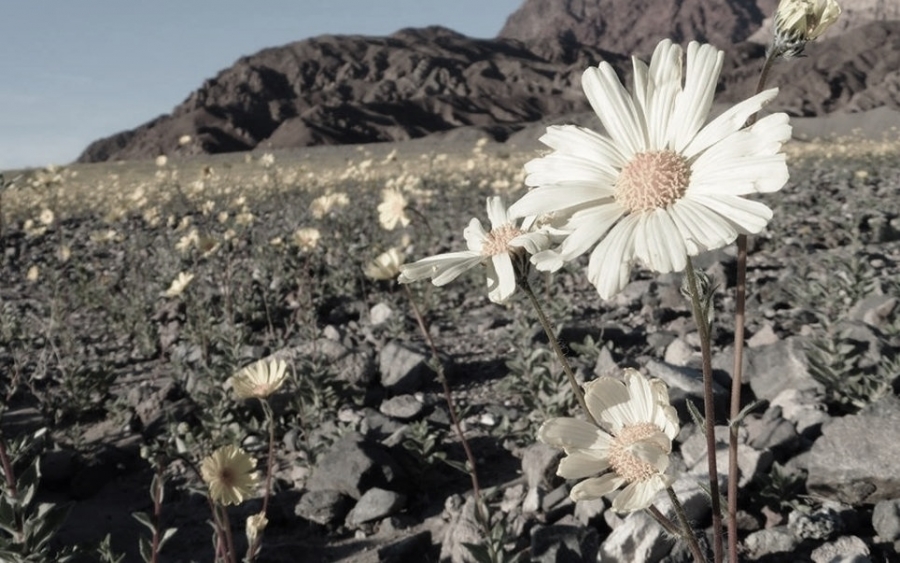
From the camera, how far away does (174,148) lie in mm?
104000

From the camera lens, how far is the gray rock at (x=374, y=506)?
10.2 ft

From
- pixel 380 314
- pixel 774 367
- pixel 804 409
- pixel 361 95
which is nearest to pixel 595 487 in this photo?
pixel 804 409

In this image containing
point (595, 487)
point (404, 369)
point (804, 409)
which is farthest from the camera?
point (404, 369)

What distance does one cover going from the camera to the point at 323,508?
10.3 ft

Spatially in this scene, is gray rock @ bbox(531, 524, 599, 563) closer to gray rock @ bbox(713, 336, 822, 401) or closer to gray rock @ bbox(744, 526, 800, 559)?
gray rock @ bbox(744, 526, 800, 559)

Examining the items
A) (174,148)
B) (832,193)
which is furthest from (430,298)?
(174,148)

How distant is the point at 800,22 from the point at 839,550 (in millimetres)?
1761

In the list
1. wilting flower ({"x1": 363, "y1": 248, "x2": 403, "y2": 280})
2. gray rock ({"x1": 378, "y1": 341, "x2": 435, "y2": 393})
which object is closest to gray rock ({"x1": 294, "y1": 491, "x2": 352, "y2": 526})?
wilting flower ({"x1": 363, "y1": 248, "x2": 403, "y2": 280})

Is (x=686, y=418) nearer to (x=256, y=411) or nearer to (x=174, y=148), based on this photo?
(x=256, y=411)

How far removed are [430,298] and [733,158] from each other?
5.07 m

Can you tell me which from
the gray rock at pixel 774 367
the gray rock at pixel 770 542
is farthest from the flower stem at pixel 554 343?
the gray rock at pixel 774 367

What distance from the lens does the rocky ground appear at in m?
2.52

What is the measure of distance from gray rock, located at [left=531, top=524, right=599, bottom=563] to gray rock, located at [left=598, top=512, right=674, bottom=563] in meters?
0.12

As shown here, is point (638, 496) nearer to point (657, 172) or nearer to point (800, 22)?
point (657, 172)
